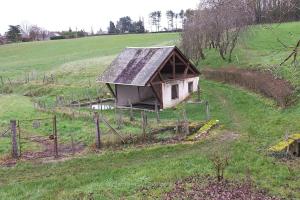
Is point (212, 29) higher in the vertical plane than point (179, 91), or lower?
higher

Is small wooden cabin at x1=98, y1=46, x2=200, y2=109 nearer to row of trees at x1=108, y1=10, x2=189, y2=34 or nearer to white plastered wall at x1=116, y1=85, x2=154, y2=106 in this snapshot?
white plastered wall at x1=116, y1=85, x2=154, y2=106

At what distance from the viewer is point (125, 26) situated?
554 feet

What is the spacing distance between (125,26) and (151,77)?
13616 centimetres

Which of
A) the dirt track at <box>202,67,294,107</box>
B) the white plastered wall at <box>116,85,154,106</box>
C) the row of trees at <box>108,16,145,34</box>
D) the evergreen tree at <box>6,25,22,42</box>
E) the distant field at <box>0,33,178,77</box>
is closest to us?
the dirt track at <box>202,67,294,107</box>

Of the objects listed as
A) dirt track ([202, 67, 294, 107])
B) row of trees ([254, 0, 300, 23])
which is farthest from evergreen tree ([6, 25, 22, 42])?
row of trees ([254, 0, 300, 23])

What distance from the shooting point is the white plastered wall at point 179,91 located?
123ft

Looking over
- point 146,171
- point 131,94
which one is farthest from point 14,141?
point 131,94

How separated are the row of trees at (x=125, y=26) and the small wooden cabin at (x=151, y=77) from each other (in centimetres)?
11291

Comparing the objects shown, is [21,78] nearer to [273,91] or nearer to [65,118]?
[65,118]

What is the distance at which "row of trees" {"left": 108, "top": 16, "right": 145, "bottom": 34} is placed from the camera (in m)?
157

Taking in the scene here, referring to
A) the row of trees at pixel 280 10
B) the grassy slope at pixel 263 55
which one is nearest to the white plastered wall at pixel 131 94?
the grassy slope at pixel 263 55

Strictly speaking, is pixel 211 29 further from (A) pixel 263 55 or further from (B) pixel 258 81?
(B) pixel 258 81

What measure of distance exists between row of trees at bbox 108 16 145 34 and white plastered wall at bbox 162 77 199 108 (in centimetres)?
11339

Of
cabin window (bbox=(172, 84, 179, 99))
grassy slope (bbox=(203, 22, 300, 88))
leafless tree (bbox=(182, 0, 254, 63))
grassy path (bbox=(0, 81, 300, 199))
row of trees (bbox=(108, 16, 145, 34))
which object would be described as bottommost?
grassy path (bbox=(0, 81, 300, 199))
